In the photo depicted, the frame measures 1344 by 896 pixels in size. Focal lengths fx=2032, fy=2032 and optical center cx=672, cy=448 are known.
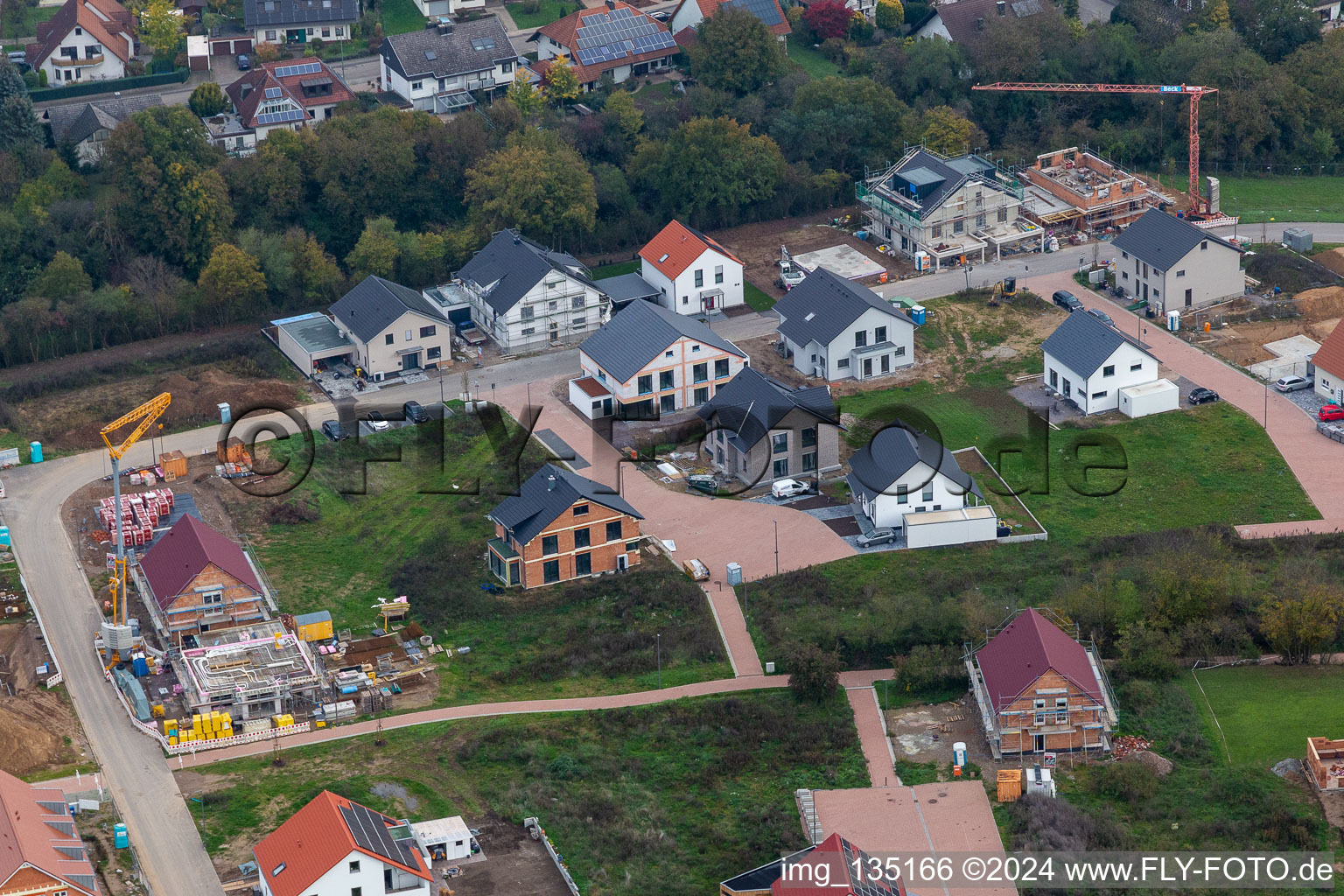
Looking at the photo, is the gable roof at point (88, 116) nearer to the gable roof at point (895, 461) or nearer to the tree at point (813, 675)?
the gable roof at point (895, 461)

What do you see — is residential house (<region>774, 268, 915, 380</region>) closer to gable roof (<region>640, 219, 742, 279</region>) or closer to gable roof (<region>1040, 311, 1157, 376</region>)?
gable roof (<region>640, 219, 742, 279</region>)

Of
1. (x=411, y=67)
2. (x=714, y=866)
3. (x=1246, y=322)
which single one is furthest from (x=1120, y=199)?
(x=714, y=866)

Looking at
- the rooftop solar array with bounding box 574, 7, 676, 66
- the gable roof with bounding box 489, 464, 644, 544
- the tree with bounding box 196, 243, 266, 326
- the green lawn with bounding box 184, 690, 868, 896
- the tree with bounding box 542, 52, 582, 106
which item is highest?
the rooftop solar array with bounding box 574, 7, 676, 66

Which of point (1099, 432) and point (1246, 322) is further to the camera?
point (1246, 322)

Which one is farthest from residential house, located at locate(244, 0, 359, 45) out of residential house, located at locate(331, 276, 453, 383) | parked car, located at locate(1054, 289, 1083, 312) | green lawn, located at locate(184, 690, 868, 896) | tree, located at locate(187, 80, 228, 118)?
green lawn, located at locate(184, 690, 868, 896)

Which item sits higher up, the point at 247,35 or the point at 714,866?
the point at 247,35

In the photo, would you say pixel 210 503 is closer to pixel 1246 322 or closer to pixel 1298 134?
pixel 1246 322

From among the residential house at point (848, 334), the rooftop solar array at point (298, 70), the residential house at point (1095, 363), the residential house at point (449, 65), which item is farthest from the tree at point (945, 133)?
the rooftop solar array at point (298, 70)

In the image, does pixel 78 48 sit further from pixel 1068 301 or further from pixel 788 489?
pixel 1068 301
